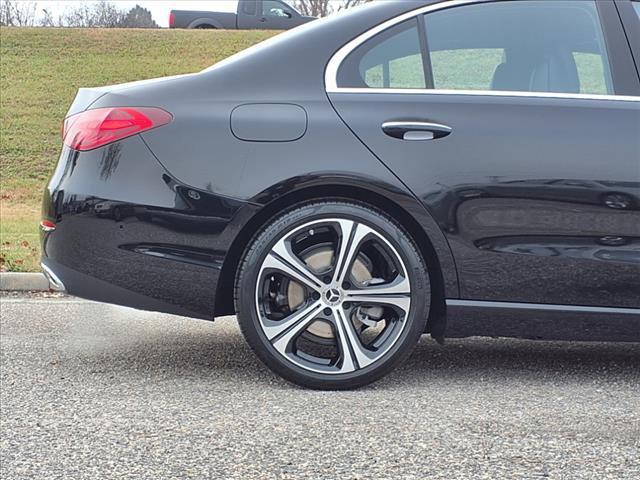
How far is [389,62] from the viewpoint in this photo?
12.0 ft

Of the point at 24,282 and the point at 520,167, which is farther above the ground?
the point at 520,167

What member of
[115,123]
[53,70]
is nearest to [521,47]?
[115,123]

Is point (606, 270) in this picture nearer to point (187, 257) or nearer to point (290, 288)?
point (290, 288)

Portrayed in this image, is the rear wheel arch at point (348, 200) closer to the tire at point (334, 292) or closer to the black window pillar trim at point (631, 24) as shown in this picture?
the tire at point (334, 292)

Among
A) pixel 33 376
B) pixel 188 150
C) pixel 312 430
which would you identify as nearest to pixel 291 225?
pixel 188 150

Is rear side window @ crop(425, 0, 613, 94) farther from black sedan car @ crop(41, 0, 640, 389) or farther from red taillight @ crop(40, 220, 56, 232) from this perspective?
red taillight @ crop(40, 220, 56, 232)

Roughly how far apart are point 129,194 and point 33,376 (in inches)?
36.9

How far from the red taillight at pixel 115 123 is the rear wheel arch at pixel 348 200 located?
55 cm

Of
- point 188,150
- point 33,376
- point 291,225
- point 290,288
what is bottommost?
point 33,376

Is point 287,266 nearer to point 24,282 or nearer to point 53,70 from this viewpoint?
point 24,282

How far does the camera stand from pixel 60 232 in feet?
11.9

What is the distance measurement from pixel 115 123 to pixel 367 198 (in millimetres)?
1052

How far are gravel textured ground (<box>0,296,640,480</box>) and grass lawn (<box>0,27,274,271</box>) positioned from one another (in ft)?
24.4

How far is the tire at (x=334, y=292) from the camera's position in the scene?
3514 mm
